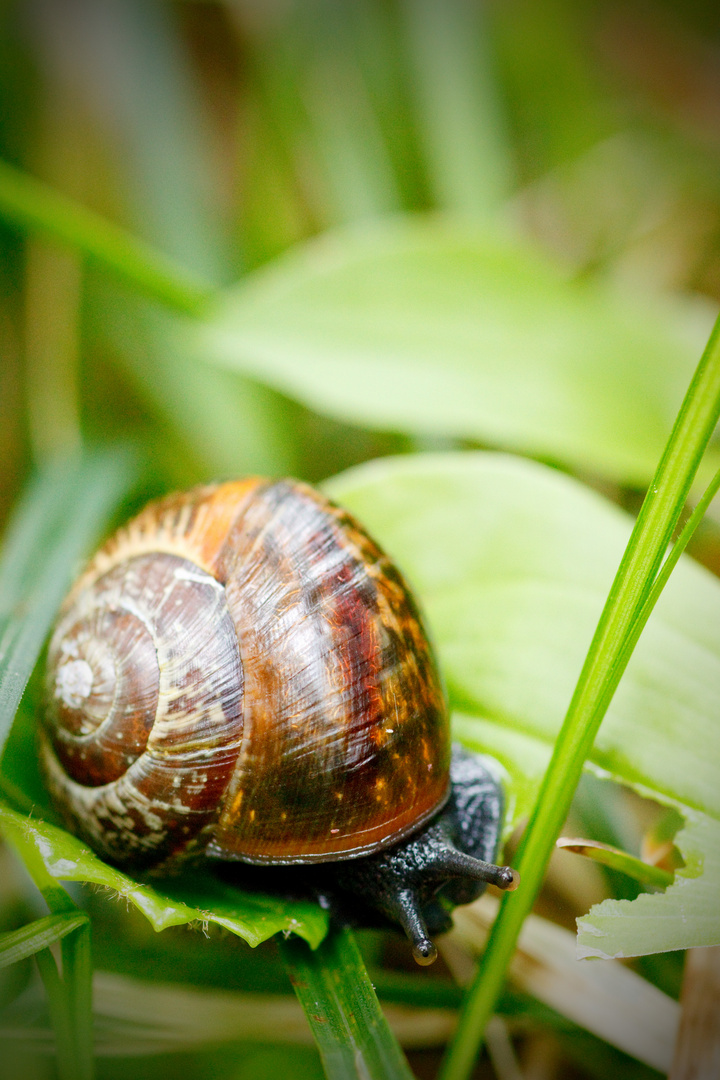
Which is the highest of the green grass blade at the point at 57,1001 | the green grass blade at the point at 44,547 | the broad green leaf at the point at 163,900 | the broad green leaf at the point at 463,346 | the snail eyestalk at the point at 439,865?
the broad green leaf at the point at 463,346

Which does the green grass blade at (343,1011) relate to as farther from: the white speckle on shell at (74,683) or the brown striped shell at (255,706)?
the white speckle on shell at (74,683)

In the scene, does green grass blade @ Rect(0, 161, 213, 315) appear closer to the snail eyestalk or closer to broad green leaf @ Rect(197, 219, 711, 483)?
broad green leaf @ Rect(197, 219, 711, 483)

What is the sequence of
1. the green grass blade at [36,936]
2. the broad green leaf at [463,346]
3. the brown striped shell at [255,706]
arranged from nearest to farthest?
the green grass blade at [36,936] → the brown striped shell at [255,706] → the broad green leaf at [463,346]

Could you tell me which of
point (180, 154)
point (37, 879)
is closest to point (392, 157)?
point (180, 154)

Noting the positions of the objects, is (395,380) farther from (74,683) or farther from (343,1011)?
(343,1011)

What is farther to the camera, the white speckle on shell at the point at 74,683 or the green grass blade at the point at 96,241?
the green grass blade at the point at 96,241

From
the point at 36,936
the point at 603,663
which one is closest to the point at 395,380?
the point at 603,663

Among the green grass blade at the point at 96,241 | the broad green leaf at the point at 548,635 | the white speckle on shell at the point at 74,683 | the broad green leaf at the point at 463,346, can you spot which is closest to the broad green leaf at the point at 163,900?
the white speckle on shell at the point at 74,683
